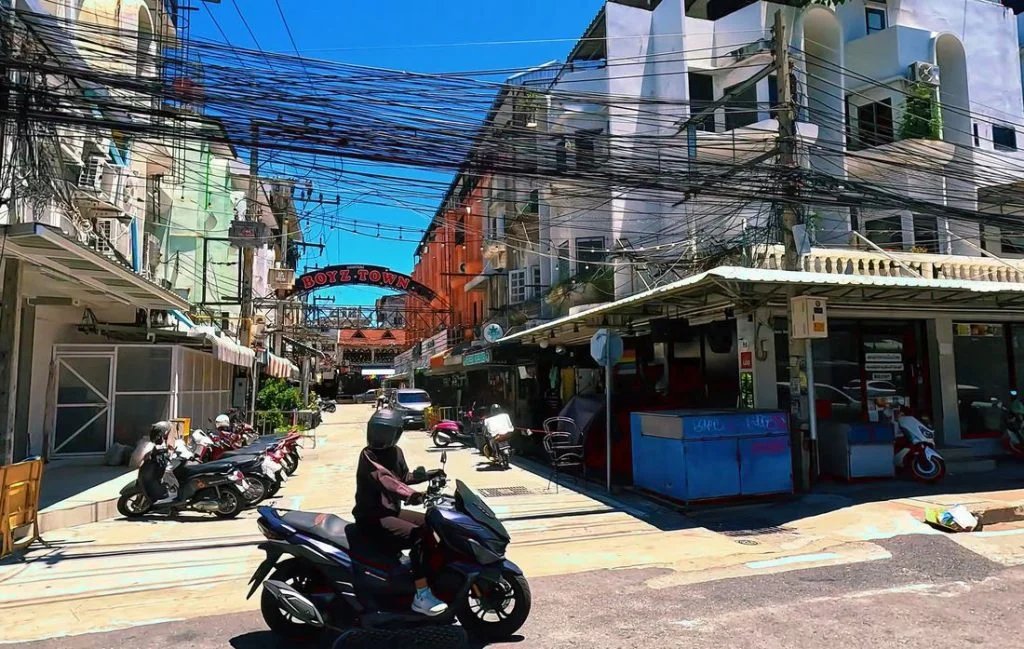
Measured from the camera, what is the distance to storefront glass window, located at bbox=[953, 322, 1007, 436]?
12.4 metres

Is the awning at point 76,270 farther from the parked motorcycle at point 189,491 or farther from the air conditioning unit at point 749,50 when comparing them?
the air conditioning unit at point 749,50

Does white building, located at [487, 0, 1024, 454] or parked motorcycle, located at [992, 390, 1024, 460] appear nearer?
parked motorcycle, located at [992, 390, 1024, 460]

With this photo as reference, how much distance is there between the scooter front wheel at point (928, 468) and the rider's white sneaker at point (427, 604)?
889 centimetres

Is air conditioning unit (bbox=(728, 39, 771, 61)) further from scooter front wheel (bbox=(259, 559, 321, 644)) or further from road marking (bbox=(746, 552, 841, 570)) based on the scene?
scooter front wheel (bbox=(259, 559, 321, 644))

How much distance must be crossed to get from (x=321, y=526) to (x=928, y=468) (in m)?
9.56

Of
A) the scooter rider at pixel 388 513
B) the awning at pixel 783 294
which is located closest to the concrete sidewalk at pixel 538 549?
the scooter rider at pixel 388 513

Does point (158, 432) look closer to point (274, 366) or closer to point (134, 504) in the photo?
point (134, 504)

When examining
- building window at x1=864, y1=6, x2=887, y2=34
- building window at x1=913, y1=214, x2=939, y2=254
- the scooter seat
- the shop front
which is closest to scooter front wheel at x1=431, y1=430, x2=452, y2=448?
the shop front

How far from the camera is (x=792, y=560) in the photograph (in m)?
6.27

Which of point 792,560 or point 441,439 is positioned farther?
point 441,439

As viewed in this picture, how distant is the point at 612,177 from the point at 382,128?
11.5 feet

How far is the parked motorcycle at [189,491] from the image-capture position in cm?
886

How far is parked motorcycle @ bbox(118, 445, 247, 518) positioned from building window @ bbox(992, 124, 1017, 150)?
22670mm

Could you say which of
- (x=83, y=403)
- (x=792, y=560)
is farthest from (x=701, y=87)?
(x=83, y=403)
